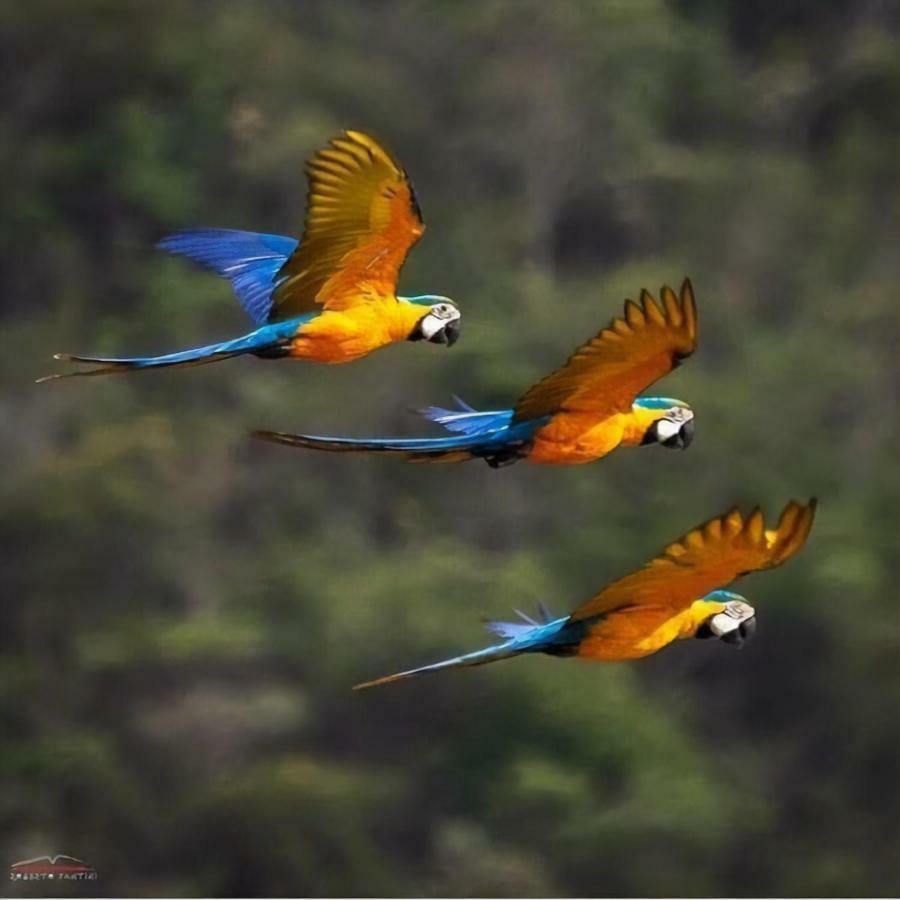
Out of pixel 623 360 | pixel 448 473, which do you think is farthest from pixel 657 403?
pixel 448 473

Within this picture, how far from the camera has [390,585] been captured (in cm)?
763

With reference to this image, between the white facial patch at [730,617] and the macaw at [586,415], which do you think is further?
the white facial patch at [730,617]

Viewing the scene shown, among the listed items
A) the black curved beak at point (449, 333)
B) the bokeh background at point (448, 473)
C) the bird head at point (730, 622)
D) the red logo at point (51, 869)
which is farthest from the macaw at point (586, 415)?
the red logo at point (51, 869)

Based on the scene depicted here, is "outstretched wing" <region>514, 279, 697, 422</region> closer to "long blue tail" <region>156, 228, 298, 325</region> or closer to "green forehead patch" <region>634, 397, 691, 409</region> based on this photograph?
"green forehead patch" <region>634, 397, 691, 409</region>

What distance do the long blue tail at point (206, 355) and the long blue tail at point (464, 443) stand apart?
122 mm

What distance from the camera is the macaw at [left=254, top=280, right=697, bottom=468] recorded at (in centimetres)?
285

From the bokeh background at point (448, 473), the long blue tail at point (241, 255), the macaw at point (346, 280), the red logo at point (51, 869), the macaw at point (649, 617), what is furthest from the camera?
the bokeh background at point (448, 473)

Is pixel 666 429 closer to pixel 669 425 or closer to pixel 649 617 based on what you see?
pixel 669 425

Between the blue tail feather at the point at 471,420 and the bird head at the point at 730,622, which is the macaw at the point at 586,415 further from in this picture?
the bird head at the point at 730,622

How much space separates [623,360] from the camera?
293 cm

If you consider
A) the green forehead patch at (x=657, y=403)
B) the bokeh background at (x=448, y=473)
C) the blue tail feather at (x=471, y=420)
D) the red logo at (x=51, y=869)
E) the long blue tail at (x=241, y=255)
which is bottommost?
the green forehead patch at (x=657, y=403)

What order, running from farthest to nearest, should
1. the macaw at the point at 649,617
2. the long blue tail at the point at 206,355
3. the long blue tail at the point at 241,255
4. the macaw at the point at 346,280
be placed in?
1. the long blue tail at the point at 241,255
2. the macaw at the point at 649,617
3. the macaw at the point at 346,280
4. the long blue tail at the point at 206,355

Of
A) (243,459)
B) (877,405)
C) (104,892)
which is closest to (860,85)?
(877,405)

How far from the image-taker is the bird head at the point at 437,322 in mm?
3021
